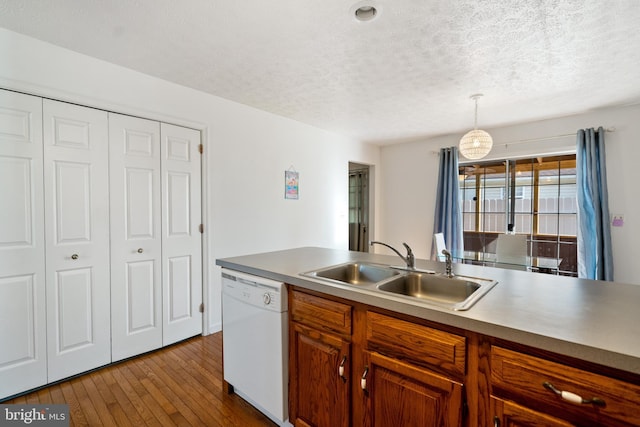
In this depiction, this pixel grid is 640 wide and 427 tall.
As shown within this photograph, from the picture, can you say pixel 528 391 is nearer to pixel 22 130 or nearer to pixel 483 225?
pixel 22 130

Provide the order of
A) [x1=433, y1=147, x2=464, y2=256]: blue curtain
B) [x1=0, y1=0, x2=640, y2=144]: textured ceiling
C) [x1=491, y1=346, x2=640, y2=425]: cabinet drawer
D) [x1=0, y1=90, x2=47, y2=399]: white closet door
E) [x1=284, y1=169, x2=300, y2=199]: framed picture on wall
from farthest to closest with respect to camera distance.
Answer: [x1=433, y1=147, x2=464, y2=256]: blue curtain
[x1=284, y1=169, x2=300, y2=199]: framed picture on wall
[x1=0, y1=90, x2=47, y2=399]: white closet door
[x1=0, y1=0, x2=640, y2=144]: textured ceiling
[x1=491, y1=346, x2=640, y2=425]: cabinet drawer

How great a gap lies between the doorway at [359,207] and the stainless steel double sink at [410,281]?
3.66 meters

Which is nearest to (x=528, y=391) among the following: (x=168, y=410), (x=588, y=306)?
(x=588, y=306)

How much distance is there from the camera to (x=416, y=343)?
116 cm

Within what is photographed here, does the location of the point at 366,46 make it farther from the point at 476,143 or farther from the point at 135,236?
the point at 135,236

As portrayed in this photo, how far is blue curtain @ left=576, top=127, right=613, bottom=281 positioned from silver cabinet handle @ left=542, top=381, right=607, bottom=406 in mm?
3485

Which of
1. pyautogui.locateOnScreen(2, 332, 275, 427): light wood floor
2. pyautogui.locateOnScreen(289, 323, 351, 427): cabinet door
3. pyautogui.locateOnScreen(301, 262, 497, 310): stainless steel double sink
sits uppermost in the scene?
pyautogui.locateOnScreen(301, 262, 497, 310): stainless steel double sink

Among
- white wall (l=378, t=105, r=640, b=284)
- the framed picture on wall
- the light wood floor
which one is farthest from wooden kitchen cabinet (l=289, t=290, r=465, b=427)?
white wall (l=378, t=105, r=640, b=284)

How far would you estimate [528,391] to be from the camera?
93cm

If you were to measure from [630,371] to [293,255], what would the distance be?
5.88 feet

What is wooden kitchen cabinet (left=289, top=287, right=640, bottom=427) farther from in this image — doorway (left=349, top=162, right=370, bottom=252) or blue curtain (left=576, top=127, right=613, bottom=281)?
doorway (left=349, top=162, right=370, bottom=252)

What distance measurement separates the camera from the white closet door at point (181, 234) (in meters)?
2.72

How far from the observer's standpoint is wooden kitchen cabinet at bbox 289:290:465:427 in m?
1.10

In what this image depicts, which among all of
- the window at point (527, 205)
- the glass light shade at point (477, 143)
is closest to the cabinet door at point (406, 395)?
the glass light shade at point (477, 143)
